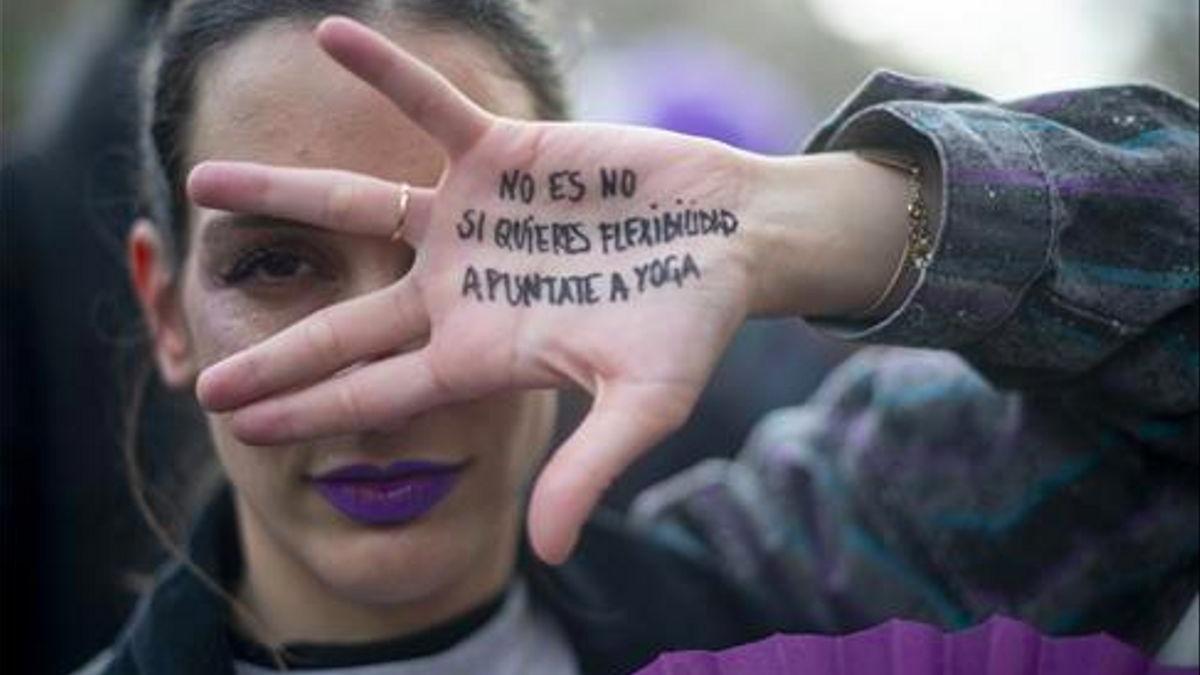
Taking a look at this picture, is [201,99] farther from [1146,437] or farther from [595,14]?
[1146,437]

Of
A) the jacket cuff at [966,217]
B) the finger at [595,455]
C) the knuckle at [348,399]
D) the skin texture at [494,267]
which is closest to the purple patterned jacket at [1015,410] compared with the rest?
the jacket cuff at [966,217]

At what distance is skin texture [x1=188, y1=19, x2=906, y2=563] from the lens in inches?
41.2

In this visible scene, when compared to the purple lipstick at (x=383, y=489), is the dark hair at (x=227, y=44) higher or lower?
higher

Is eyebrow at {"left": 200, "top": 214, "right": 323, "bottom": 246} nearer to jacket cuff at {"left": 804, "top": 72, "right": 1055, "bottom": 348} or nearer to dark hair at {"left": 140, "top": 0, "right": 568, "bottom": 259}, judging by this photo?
dark hair at {"left": 140, "top": 0, "right": 568, "bottom": 259}

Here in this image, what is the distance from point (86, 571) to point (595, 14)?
91cm

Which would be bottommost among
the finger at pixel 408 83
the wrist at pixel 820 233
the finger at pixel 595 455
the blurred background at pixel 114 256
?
the blurred background at pixel 114 256

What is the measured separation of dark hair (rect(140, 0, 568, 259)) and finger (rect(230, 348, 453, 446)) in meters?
0.29

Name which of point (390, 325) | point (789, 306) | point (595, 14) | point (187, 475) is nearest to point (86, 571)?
point (187, 475)

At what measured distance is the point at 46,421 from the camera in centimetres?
209

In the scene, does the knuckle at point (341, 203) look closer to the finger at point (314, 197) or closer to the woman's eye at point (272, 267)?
the finger at point (314, 197)

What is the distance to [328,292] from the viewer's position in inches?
47.7

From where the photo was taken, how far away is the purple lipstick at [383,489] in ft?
4.15

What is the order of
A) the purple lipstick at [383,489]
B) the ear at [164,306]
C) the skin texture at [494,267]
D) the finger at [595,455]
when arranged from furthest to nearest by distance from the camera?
the ear at [164,306] < the purple lipstick at [383,489] < the skin texture at [494,267] < the finger at [595,455]

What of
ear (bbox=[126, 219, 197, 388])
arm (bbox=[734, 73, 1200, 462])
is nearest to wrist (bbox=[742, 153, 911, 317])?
arm (bbox=[734, 73, 1200, 462])
